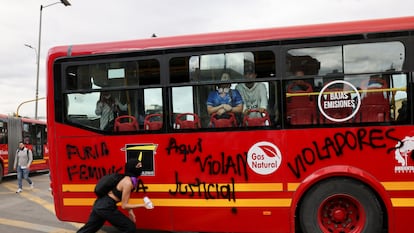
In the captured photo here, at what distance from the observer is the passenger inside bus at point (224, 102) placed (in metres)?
5.29

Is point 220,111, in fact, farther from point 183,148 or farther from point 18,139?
point 18,139

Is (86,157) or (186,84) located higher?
(186,84)

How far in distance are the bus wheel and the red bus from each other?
0.05 feet

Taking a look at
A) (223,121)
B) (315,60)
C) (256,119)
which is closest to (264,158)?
(256,119)

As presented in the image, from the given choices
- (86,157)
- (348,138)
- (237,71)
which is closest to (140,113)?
(86,157)

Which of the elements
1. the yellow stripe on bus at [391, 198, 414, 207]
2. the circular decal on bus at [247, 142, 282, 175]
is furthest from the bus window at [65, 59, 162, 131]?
the yellow stripe on bus at [391, 198, 414, 207]

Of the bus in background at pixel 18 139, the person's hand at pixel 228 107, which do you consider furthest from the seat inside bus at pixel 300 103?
the bus in background at pixel 18 139

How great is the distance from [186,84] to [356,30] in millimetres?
2458

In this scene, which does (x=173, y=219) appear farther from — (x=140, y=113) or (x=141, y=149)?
(x=140, y=113)

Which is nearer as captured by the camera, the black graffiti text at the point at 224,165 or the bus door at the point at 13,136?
the black graffiti text at the point at 224,165

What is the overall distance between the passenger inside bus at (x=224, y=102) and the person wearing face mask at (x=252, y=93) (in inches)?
3.1

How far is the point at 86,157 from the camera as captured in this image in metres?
5.71

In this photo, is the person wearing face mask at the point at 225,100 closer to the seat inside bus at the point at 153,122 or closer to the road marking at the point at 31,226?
the seat inside bus at the point at 153,122

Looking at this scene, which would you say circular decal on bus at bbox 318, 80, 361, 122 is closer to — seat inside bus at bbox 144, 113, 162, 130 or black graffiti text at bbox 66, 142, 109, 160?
seat inside bus at bbox 144, 113, 162, 130
